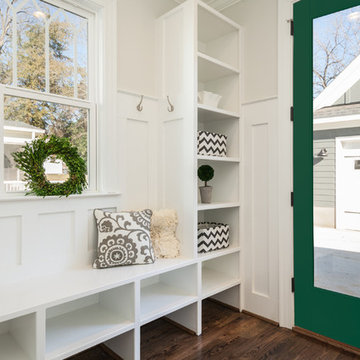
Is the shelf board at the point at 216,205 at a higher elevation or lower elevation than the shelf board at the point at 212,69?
lower

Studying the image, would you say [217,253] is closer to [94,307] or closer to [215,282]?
[215,282]

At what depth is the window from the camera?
1867 millimetres

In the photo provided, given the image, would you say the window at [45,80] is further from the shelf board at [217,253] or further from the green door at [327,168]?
the green door at [327,168]

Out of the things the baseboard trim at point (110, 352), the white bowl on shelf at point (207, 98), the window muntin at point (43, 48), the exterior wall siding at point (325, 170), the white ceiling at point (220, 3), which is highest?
the white ceiling at point (220, 3)

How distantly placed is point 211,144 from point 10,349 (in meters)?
1.90

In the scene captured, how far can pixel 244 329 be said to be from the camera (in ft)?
7.74

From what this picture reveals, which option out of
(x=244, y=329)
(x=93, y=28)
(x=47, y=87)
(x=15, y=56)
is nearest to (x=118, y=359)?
(x=244, y=329)

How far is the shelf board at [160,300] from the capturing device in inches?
79.7

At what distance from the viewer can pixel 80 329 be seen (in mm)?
1793

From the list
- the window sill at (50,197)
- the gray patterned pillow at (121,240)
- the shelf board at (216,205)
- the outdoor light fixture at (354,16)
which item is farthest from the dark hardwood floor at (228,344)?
the outdoor light fixture at (354,16)

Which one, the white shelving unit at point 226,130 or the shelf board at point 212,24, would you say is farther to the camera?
the white shelving unit at point 226,130

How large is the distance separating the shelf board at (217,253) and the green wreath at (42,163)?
1.05m

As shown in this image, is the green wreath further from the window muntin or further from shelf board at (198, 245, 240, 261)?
shelf board at (198, 245, 240, 261)

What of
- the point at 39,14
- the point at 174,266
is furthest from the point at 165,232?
the point at 39,14
